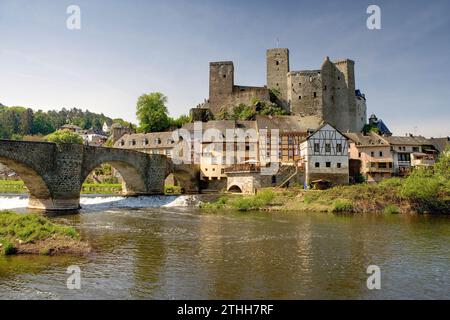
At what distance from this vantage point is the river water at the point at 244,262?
38.9 feet

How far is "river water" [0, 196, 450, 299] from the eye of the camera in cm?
1186

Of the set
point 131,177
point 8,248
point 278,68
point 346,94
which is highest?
point 278,68

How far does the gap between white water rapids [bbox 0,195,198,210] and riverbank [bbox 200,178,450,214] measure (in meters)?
3.67

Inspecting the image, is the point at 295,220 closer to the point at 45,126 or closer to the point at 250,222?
the point at 250,222

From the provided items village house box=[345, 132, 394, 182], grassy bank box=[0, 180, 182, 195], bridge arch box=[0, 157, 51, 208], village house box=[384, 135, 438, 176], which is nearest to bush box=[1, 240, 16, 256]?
bridge arch box=[0, 157, 51, 208]

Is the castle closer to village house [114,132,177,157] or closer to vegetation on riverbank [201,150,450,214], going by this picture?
village house [114,132,177,157]

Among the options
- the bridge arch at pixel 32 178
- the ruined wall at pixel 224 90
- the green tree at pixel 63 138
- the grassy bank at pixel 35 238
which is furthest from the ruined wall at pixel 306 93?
the grassy bank at pixel 35 238

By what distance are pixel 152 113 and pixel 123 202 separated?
3202 centimetres

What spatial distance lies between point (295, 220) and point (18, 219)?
18.6m

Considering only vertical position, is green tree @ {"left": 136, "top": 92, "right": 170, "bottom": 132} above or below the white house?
above

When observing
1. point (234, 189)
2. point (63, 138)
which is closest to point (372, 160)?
point (234, 189)

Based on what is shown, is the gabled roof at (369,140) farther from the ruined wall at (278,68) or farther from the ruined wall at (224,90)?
the ruined wall at (278,68)

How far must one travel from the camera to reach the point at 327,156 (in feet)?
149

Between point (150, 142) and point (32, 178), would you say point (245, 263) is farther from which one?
point (150, 142)
